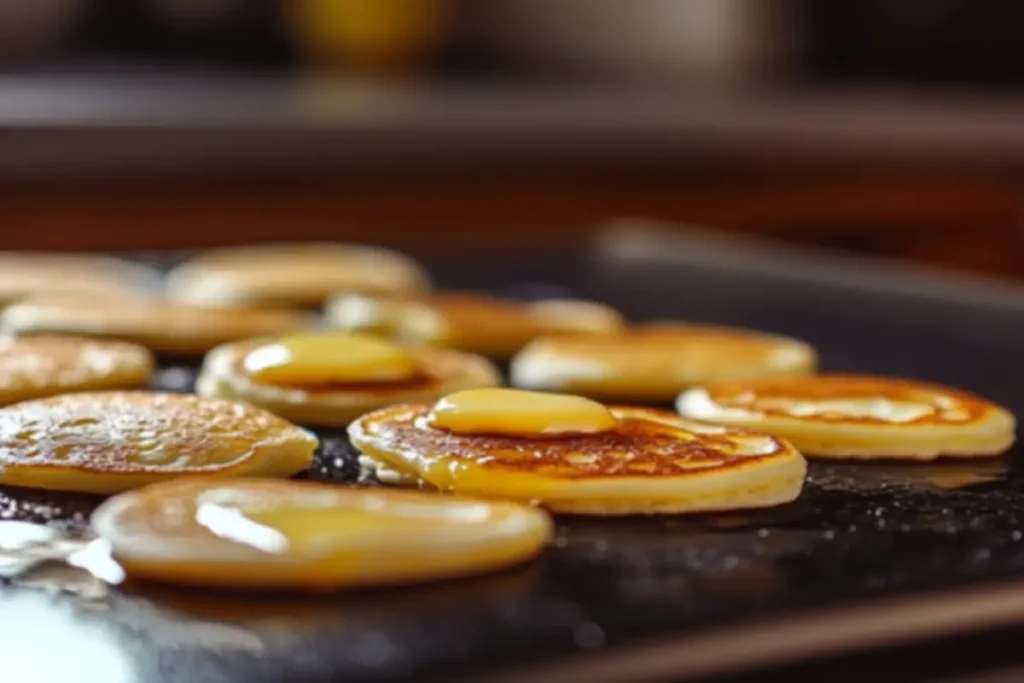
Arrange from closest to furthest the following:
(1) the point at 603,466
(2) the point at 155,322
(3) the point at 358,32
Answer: (1) the point at 603,466, (2) the point at 155,322, (3) the point at 358,32

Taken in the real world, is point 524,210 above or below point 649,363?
below

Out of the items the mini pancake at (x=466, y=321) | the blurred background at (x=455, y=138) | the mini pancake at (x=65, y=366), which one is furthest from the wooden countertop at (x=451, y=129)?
the mini pancake at (x=65, y=366)

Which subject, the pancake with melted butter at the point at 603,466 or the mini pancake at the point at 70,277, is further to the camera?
the mini pancake at the point at 70,277

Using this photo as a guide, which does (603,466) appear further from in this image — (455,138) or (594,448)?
(455,138)

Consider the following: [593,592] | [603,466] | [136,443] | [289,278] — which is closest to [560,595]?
[593,592]

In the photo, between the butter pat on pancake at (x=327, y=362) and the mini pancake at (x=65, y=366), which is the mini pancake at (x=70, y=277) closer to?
the mini pancake at (x=65, y=366)

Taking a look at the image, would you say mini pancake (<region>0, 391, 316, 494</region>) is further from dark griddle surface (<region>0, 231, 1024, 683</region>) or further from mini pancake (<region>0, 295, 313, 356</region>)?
mini pancake (<region>0, 295, 313, 356</region>)
